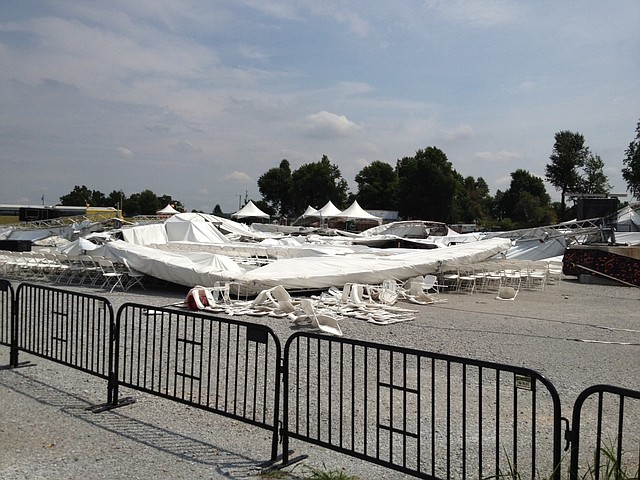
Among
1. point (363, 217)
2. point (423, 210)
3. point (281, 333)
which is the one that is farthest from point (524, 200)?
point (281, 333)

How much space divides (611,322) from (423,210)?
5972 centimetres

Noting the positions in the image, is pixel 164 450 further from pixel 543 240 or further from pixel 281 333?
pixel 543 240

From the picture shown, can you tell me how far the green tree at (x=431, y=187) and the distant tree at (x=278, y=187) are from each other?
2305 cm

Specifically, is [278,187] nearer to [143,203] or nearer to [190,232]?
[143,203]

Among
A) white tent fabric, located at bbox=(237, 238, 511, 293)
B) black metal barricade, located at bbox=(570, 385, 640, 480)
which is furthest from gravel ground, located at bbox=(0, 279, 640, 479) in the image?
white tent fabric, located at bbox=(237, 238, 511, 293)

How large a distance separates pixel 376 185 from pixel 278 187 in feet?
48.9

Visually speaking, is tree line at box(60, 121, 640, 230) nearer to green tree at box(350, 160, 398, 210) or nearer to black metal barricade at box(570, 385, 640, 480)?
green tree at box(350, 160, 398, 210)

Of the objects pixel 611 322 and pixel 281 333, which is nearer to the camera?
pixel 281 333

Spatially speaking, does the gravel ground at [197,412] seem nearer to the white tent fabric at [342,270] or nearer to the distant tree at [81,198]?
the white tent fabric at [342,270]

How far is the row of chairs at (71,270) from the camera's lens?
1825 centimetres

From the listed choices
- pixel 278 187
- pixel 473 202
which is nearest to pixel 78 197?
pixel 278 187

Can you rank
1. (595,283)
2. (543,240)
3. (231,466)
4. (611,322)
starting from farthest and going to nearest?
(543,240)
(595,283)
(611,322)
(231,466)

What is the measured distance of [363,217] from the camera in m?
57.6

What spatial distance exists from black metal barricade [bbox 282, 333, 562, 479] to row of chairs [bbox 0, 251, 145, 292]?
37.2 ft
